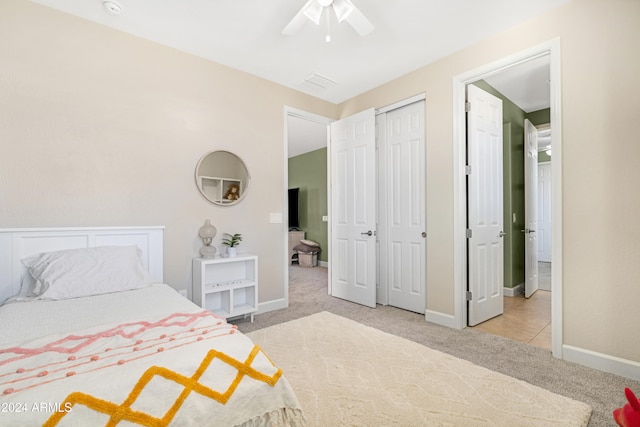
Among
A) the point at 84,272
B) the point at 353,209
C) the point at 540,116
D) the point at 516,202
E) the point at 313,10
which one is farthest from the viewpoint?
the point at 540,116

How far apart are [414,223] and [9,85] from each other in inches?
145

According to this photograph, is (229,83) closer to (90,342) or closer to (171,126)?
(171,126)

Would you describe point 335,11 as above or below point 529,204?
above

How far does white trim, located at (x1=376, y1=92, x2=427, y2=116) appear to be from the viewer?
3.19 metres

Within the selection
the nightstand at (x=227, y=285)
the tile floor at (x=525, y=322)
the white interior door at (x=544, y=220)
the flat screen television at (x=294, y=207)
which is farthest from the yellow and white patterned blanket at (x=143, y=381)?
the white interior door at (x=544, y=220)

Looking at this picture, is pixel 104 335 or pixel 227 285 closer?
pixel 104 335

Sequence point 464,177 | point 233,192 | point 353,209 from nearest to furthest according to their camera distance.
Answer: point 464,177, point 233,192, point 353,209

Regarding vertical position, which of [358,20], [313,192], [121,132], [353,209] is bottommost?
[353,209]

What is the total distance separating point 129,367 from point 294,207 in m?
6.60

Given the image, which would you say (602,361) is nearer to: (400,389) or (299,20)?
(400,389)

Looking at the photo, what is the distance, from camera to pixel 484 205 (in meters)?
3.11

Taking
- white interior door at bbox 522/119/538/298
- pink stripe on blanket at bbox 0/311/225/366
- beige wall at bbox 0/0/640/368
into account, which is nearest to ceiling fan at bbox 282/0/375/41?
beige wall at bbox 0/0/640/368

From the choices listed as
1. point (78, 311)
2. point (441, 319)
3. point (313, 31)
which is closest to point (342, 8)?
point (313, 31)

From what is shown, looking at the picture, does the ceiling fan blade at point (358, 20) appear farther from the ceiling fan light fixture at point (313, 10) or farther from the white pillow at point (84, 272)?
the white pillow at point (84, 272)
